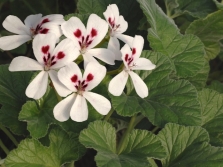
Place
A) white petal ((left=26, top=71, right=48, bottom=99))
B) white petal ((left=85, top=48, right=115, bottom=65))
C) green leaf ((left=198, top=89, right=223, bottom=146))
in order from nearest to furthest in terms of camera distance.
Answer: white petal ((left=26, top=71, right=48, bottom=99))
white petal ((left=85, top=48, right=115, bottom=65))
green leaf ((left=198, top=89, right=223, bottom=146))

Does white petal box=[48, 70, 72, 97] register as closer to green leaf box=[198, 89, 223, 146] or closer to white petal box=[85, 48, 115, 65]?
white petal box=[85, 48, 115, 65]

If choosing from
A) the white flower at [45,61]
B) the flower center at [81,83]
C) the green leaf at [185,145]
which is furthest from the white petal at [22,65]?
the green leaf at [185,145]

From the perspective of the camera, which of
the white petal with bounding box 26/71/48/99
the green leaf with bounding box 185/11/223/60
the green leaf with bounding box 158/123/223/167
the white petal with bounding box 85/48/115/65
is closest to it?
the white petal with bounding box 26/71/48/99

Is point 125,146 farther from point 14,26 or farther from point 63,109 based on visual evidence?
point 14,26

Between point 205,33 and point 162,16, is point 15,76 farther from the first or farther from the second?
point 205,33

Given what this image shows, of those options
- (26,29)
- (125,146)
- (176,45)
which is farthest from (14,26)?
(176,45)

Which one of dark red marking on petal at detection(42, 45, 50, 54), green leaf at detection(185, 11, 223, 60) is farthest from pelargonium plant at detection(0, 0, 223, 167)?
green leaf at detection(185, 11, 223, 60)
